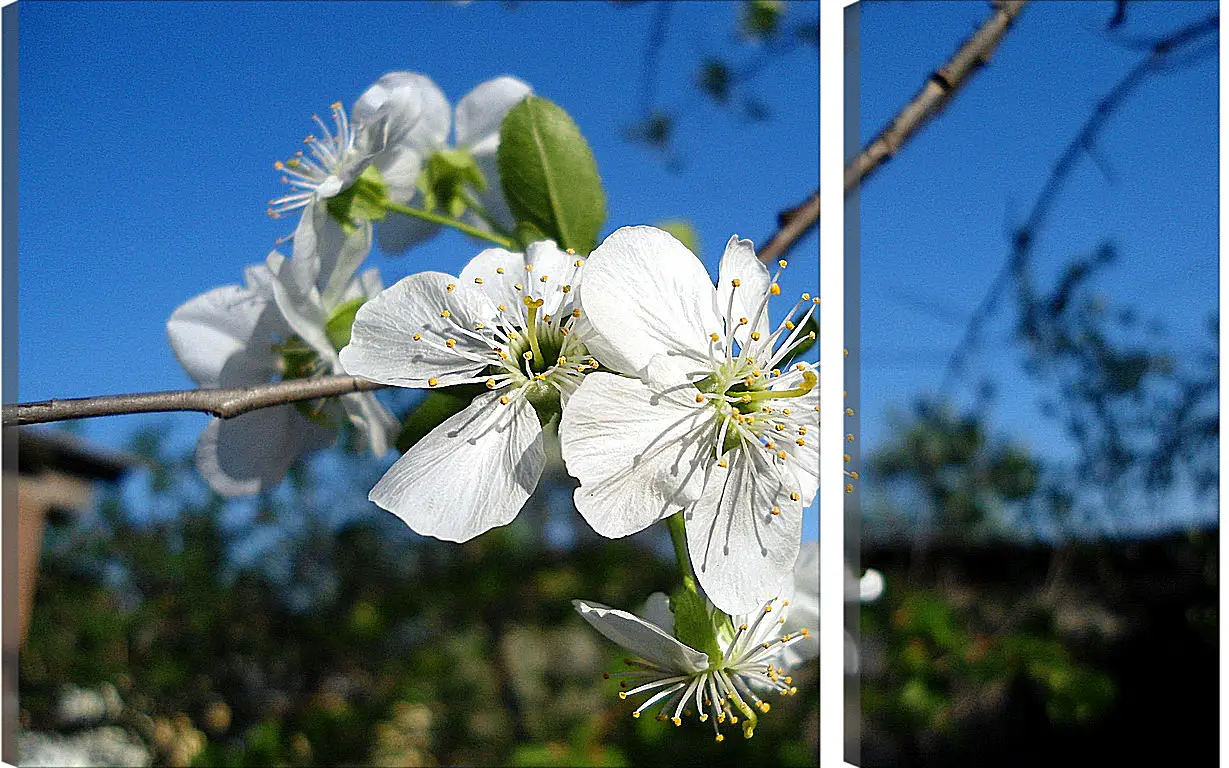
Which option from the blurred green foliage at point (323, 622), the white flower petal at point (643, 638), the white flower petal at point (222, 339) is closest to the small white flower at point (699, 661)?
the white flower petal at point (643, 638)

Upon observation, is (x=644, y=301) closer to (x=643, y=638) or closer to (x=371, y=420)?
(x=643, y=638)

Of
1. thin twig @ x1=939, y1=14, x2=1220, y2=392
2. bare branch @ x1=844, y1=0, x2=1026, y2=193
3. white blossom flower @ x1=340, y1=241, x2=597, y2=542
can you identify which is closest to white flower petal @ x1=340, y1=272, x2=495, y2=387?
white blossom flower @ x1=340, y1=241, x2=597, y2=542

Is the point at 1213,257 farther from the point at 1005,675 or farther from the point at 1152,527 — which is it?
the point at 1005,675

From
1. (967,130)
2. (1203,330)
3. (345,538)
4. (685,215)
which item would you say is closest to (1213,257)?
(1203,330)

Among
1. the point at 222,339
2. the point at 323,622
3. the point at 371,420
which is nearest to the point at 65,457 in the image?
the point at 323,622

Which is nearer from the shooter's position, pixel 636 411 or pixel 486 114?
pixel 636 411
